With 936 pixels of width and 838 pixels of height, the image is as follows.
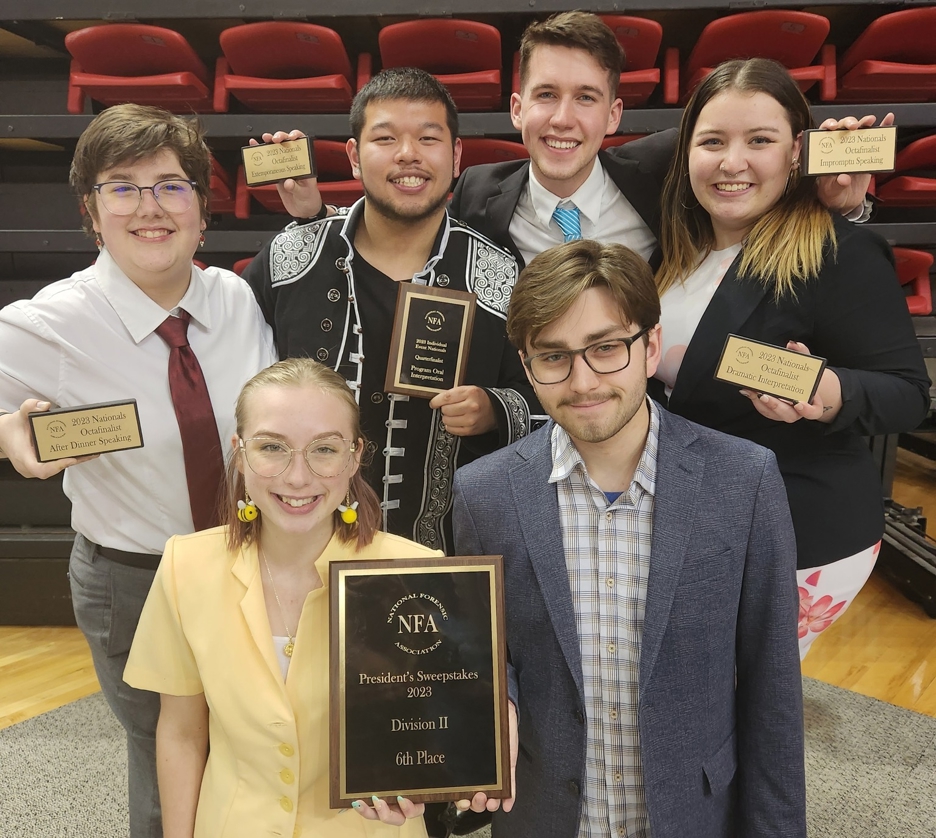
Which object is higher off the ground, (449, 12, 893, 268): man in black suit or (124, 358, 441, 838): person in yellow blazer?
(449, 12, 893, 268): man in black suit

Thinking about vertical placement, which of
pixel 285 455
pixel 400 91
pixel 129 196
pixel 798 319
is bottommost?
pixel 285 455

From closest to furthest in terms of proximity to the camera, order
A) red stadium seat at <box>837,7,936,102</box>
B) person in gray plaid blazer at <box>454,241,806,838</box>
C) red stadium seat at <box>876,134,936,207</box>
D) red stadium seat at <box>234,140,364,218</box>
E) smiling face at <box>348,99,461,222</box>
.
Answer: person in gray plaid blazer at <box>454,241,806,838</box>
smiling face at <box>348,99,461,222</box>
red stadium seat at <box>837,7,936,102</box>
red stadium seat at <box>876,134,936,207</box>
red stadium seat at <box>234,140,364,218</box>

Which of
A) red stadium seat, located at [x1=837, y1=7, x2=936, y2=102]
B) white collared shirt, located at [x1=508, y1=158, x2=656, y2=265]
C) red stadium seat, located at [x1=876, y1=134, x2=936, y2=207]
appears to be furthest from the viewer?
red stadium seat, located at [x1=876, y1=134, x2=936, y2=207]

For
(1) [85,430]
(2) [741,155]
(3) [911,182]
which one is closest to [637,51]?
(3) [911,182]

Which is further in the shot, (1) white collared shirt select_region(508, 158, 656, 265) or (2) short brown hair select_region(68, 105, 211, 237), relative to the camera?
(1) white collared shirt select_region(508, 158, 656, 265)

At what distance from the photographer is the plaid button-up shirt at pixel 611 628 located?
1363mm

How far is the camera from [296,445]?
1370 mm

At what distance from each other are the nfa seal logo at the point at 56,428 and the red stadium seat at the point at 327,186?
1.99 meters

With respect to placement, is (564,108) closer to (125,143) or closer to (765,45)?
(125,143)

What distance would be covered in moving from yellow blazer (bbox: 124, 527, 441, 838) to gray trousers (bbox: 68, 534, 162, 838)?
0.34 m

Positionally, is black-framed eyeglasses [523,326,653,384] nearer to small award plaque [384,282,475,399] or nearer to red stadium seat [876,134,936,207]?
small award plaque [384,282,475,399]

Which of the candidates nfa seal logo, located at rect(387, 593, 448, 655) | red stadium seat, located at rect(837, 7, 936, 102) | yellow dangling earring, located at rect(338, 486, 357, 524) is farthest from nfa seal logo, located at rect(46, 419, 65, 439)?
red stadium seat, located at rect(837, 7, 936, 102)

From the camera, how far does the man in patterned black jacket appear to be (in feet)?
6.00

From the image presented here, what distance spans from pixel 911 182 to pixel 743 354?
96.5 inches
